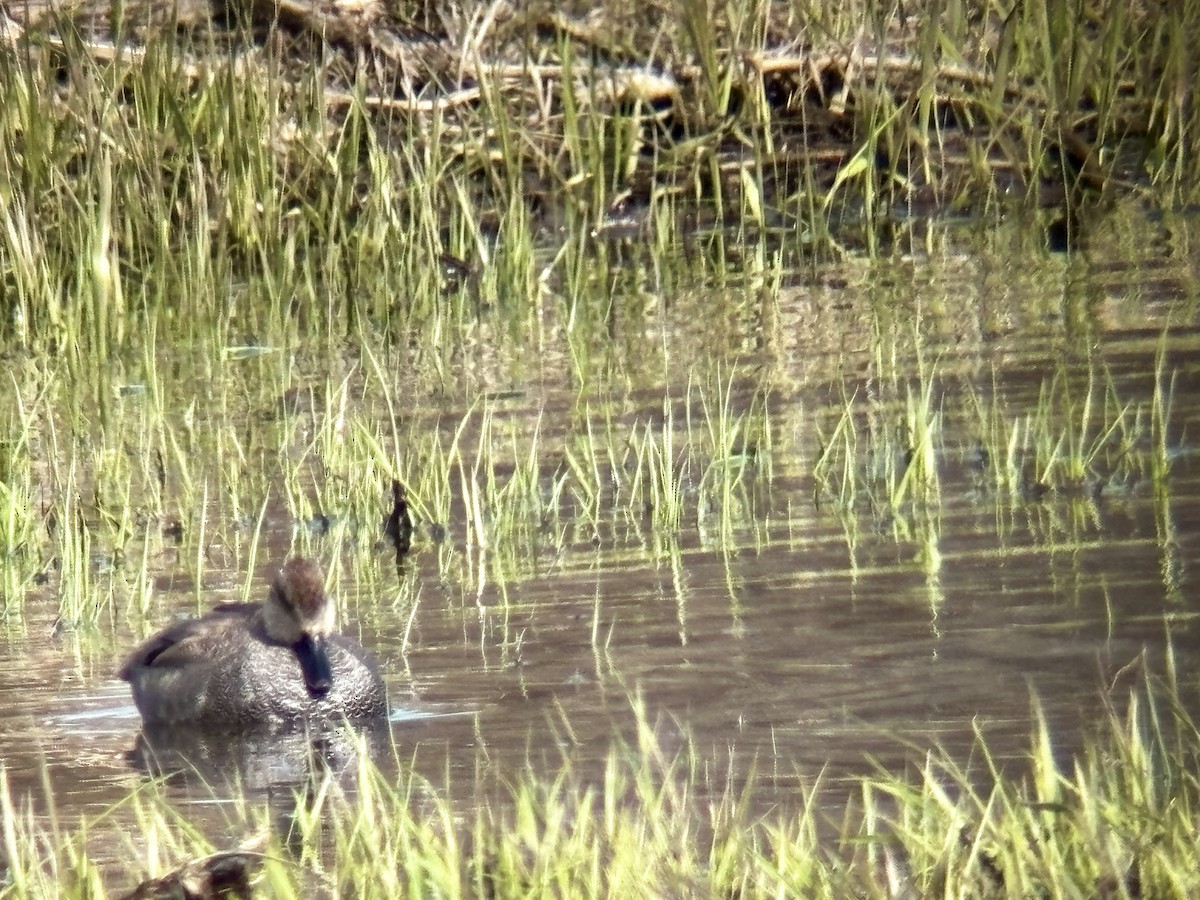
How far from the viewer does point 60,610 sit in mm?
6230

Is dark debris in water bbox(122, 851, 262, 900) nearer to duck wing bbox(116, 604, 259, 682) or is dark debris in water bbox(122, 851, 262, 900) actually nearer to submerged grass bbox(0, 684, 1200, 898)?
submerged grass bbox(0, 684, 1200, 898)

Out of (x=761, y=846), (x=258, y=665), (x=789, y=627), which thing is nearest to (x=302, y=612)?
(x=258, y=665)

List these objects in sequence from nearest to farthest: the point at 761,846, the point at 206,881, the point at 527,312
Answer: the point at 206,881, the point at 761,846, the point at 527,312

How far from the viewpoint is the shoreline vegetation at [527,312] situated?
3.71 m

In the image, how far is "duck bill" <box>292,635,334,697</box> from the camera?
18.1 ft

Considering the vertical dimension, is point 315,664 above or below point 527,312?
below

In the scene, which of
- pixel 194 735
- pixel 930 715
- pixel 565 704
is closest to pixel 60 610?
pixel 194 735

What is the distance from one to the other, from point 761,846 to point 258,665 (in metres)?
2.01

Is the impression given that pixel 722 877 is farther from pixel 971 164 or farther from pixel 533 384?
pixel 971 164

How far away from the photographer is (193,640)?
5738 mm

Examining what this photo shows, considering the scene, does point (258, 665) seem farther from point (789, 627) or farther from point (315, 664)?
point (789, 627)

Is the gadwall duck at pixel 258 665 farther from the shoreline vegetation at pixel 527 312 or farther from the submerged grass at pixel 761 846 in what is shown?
the submerged grass at pixel 761 846

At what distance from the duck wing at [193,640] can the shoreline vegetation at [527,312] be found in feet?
1.41

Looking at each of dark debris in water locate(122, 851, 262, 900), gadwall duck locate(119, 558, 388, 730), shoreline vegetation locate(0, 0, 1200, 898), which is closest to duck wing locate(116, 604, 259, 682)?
gadwall duck locate(119, 558, 388, 730)
